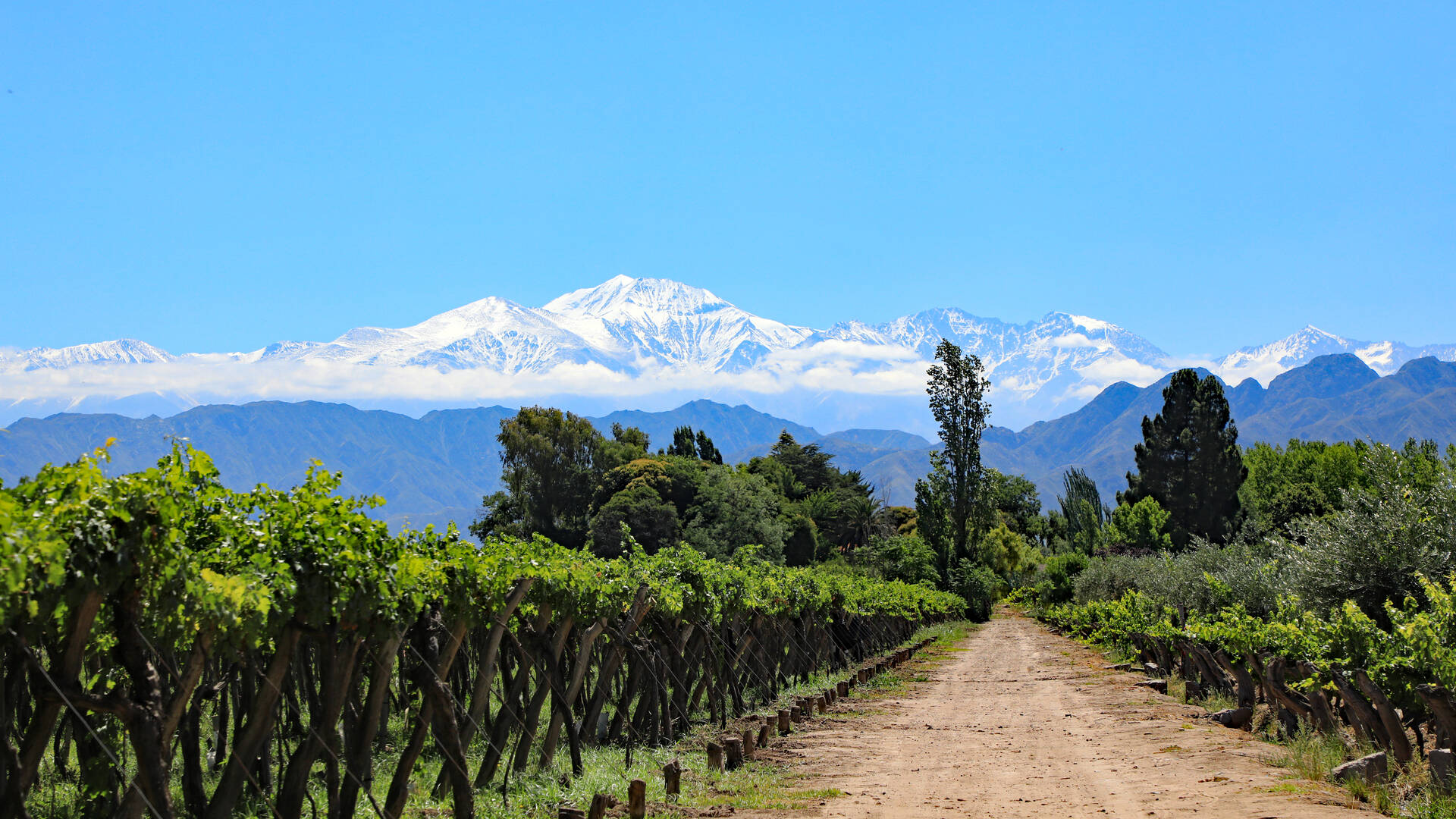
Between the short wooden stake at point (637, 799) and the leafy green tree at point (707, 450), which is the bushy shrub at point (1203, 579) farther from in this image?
the leafy green tree at point (707, 450)

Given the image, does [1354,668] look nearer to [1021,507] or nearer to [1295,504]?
[1295,504]

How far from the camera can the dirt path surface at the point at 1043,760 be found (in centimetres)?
1012

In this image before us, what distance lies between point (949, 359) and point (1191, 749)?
52588mm

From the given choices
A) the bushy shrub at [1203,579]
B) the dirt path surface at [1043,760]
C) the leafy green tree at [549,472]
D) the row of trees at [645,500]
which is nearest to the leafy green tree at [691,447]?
the row of trees at [645,500]

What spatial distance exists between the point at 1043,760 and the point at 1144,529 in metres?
62.9

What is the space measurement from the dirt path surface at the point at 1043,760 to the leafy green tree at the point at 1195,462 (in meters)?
49.4

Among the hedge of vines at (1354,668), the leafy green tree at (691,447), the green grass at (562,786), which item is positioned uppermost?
the leafy green tree at (691,447)

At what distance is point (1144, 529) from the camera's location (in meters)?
70.7

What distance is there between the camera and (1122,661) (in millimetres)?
30359

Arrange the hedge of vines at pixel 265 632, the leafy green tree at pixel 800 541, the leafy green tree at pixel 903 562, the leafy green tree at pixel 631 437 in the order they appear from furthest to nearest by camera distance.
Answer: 1. the leafy green tree at pixel 631 437
2. the leafy green tree at pixel 800 541
3. the leafy green tree at pixel 903 562
4. the hedge of vines at pixel 265 632

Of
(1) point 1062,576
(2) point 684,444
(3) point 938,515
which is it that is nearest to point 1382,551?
(1) point 1062,576

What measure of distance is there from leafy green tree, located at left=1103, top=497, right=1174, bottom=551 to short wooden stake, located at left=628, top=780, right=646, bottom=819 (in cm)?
6255

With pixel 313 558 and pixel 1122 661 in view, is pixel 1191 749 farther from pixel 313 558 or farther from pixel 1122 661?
pixel 1122 661

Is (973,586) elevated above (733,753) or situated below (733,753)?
below
